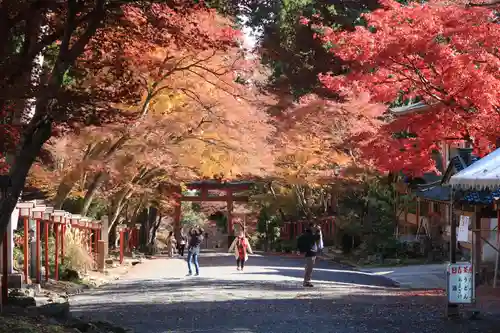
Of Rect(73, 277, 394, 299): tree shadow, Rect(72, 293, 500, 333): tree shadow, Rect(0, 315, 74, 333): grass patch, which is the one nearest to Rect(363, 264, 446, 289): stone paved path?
Rect(73, 277, 394, 299): tree shadow

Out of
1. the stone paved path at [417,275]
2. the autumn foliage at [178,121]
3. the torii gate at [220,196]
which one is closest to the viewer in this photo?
the autumn foliage at [178,121]

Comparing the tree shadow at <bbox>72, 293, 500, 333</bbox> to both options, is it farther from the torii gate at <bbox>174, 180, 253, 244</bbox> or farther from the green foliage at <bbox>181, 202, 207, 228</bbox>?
the green foliage at <bbox>181, 202, 207, 228</bbox>

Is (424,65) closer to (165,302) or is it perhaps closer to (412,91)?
(412,91)

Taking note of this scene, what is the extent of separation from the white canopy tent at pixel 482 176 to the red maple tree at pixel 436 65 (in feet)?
12.2

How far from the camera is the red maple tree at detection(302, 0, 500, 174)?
16938 mm

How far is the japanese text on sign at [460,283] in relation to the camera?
13.0m

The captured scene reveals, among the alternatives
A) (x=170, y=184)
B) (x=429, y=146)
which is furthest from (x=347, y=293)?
(x=170, y=184)

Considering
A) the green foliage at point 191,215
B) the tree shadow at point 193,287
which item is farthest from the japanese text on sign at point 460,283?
the green foliage at point 191,215

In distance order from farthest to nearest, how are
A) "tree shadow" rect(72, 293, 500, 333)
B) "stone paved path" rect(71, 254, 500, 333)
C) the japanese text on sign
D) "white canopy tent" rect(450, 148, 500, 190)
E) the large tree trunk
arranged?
the japanese text on sign, "white canopy tent" rect(450, 148, 500, 190), "stone paved path" rect(71, 254, 500, 333), "tree shadow" rect(72, 293, 500, 333), the large tree trunk

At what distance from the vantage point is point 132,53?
1780cm

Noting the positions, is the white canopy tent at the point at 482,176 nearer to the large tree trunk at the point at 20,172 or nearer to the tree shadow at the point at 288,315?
the tree shadow at the point at 288,315

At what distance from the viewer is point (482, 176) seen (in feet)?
41.2

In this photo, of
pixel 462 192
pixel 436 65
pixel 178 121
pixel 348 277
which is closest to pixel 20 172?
pixel 436 65

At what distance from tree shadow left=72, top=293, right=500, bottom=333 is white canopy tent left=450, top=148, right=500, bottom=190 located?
216 centimetres
